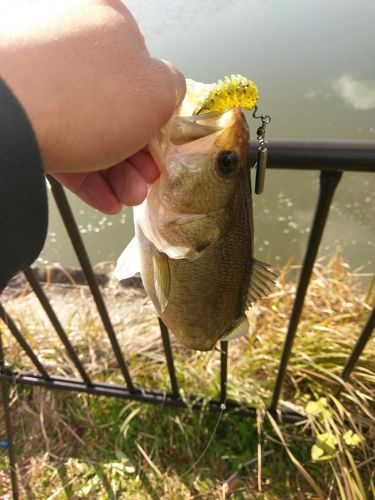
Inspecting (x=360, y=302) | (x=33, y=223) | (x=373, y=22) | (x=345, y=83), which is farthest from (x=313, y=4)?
(x=33, y=223)

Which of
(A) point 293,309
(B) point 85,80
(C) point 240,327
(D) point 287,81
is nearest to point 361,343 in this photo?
(A) point 293,309

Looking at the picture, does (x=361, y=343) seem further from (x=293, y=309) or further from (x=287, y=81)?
(x=287, y=81)

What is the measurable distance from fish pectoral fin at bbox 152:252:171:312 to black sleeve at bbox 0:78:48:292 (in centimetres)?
32

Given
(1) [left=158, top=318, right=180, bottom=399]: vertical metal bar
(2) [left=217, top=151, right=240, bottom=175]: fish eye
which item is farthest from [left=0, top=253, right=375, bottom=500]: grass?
(2) [left=217, top=151, right=240, bottom=175]: fish eye

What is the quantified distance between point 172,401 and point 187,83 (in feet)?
5.15

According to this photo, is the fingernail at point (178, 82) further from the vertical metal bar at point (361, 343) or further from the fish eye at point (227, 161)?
the vertical metal bar at point (361, 343)

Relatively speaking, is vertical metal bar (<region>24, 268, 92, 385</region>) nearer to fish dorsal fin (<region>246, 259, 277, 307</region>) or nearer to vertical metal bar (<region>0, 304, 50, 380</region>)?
vertical metal bar (<region>0, 304, 50, 380</region>)

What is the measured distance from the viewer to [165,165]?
3.16 feet

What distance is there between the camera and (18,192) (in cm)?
72

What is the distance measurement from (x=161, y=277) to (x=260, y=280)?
0.26 meters

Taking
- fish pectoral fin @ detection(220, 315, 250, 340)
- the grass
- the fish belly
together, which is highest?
the fish belly

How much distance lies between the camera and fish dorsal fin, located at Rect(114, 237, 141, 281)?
114 centimetres

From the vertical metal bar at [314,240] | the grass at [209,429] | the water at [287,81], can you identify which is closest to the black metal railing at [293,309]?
the vertical metal bar at [314,240]

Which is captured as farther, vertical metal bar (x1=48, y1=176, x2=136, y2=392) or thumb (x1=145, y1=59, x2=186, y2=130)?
vertical metal bar (x1=48, y1=176, x2=136, y2=392)
